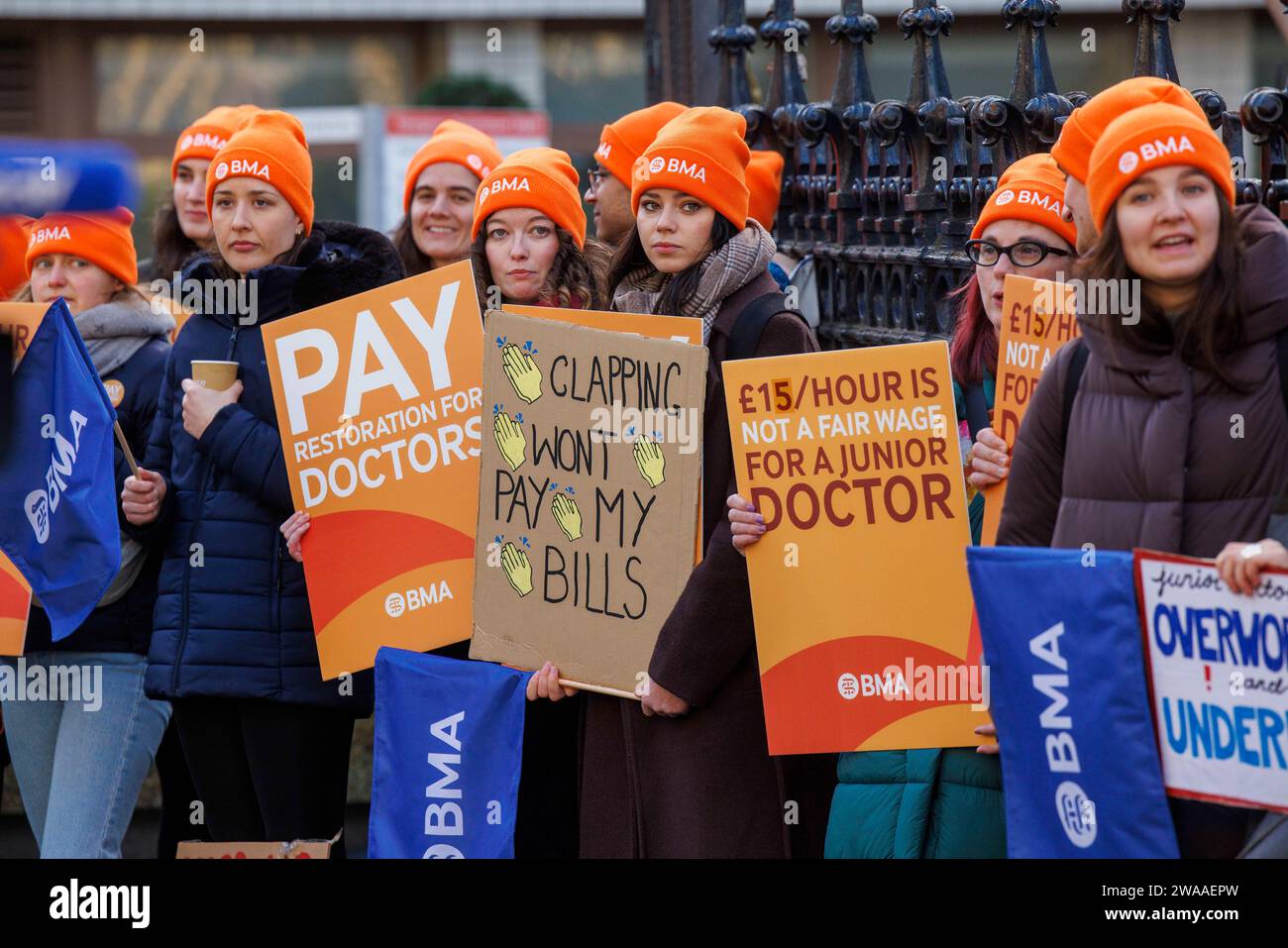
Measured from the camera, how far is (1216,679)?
329 cm

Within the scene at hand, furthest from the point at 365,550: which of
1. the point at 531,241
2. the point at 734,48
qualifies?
the point at 734,48

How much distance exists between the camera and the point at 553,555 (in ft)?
14.9

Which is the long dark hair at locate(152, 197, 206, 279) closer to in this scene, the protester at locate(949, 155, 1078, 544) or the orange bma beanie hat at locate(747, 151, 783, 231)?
the orange bma beanie hat at locate(747, 151, 783, 231)

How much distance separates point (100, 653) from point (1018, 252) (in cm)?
261

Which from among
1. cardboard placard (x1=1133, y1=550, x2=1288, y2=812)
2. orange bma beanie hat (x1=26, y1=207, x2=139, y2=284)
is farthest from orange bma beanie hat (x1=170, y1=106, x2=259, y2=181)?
cardboard placard (x1=1133, y1=550, x2=1288, y2=812)

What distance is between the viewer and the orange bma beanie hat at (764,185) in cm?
657

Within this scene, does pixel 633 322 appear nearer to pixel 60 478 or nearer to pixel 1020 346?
pixel 1020 346

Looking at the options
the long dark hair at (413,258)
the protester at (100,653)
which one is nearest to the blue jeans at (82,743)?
the protester at (100,653)

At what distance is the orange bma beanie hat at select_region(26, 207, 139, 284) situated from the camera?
5.42 metres

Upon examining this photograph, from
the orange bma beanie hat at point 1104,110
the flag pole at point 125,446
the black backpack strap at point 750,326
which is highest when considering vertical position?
the orange bma beanie hat at point 1104,110

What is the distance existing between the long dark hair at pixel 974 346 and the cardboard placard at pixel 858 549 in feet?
1.33

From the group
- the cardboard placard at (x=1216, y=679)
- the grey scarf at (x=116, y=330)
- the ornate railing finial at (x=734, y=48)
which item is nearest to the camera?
the cardboard placard at (x=1216, y=679)

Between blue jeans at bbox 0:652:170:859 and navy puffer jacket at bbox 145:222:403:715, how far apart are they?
14.5 inches

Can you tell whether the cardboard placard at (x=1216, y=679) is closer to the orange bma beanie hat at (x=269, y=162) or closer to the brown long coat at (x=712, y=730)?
the brown long coat at (x=712, y=730)
